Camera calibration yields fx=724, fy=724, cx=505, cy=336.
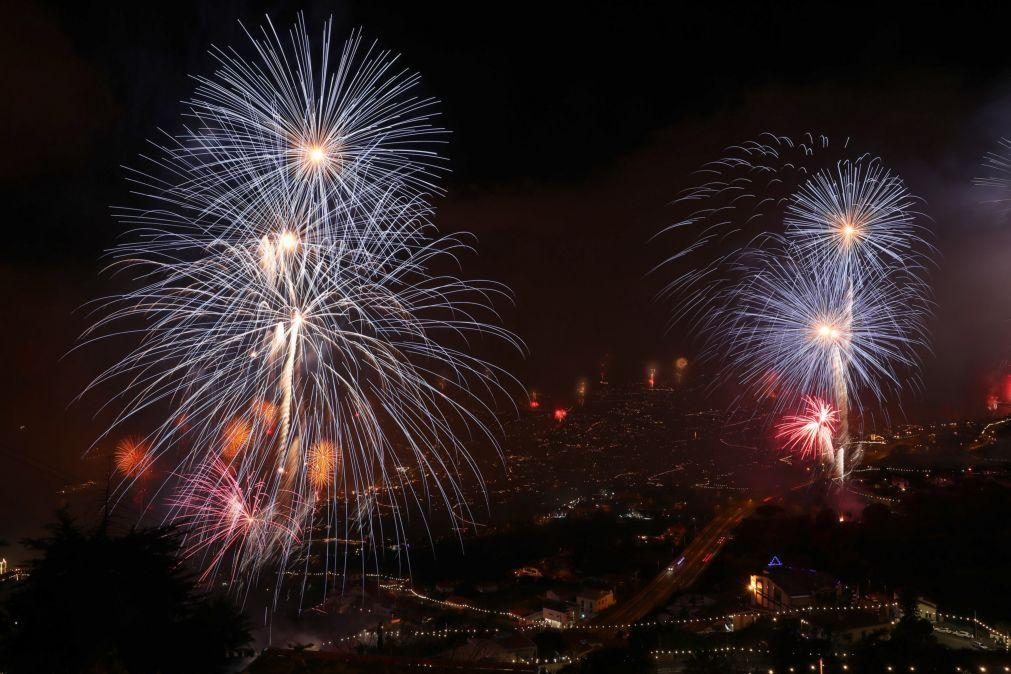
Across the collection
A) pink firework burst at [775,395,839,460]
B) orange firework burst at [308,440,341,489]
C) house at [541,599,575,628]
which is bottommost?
house at [541,599,575,628]

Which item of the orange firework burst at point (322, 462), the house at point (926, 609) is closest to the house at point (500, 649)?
the orange firework burst at point (322, 462)

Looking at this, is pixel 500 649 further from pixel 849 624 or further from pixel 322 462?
pixel 849 624

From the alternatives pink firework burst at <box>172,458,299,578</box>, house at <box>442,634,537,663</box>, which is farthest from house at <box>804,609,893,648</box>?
pink firework burst at <box>172,458,299,578</box>

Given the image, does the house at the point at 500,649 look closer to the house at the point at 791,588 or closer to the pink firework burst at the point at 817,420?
the house at the point at 791,588

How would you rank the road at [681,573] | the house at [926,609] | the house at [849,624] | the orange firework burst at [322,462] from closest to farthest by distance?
the orange firework burst at [322,462], the house at [849,624], the house at [926,609], the road at [681,573]

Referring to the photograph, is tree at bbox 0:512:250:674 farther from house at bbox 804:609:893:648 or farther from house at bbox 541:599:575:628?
house at bbox 804:609:893:648

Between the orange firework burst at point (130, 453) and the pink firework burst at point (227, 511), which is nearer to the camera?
the pink firework burst at point (227, 511)
